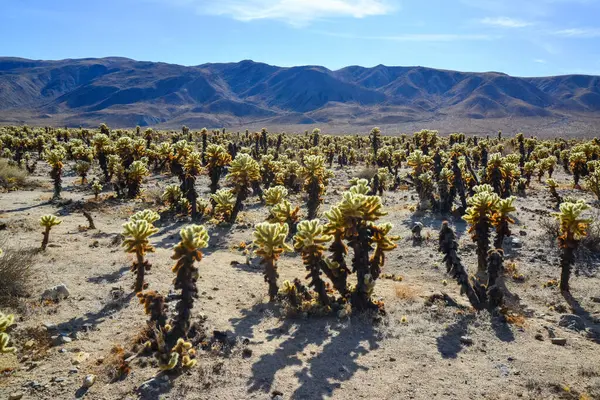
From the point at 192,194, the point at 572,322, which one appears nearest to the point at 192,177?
the point at 192,194

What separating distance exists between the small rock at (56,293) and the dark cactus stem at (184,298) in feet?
12.5

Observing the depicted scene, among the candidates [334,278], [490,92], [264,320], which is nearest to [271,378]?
[264,320]

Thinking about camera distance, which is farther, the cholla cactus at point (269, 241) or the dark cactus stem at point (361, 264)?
the cholla cactus at point (269, 241)

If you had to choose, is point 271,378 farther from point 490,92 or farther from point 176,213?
point 490,92

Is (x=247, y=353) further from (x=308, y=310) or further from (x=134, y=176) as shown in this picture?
(x=134, y=176)

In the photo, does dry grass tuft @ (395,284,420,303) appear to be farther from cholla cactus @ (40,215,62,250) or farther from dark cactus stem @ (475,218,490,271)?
cholla cactus @ (40,215,62,250)

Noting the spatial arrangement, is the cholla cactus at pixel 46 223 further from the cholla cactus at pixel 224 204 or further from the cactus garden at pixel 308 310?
the cholla cactus at pixel 224 204

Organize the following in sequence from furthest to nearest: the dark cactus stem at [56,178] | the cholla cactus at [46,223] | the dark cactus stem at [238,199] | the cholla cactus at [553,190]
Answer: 1. the dark cactus stem at [56,178]
2. the cholla cactus at [553,190]
3. the dark cactus stem at [238,199]
4. the cholla cactus at [46,223]

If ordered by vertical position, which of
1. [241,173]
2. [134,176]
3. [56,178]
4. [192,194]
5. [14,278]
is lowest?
[14,278]

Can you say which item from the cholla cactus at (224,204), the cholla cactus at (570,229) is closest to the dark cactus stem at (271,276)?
the cholla cactus at (570,229)

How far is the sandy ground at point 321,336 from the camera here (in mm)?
7293

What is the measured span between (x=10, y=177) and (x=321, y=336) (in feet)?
80.6

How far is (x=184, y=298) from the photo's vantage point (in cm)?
861

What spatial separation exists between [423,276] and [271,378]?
7.00m
